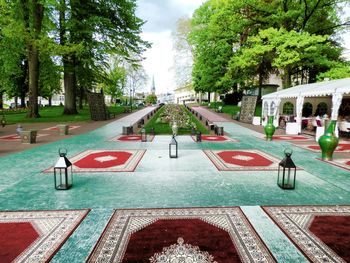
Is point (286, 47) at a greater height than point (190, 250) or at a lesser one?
greater

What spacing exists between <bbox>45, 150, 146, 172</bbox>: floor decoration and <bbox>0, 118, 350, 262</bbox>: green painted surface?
0.44 meters

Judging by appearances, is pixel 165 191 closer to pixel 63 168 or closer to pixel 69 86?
pixel 63 168

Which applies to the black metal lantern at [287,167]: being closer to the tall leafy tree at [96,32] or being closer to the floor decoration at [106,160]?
the floor decoration at [106,160]

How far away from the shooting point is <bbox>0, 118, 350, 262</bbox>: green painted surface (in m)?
4.30

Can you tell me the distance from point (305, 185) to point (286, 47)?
63.2 feet

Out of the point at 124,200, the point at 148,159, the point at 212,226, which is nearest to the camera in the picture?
the point at 212,226

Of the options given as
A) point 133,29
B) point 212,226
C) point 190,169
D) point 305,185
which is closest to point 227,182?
point 190,169

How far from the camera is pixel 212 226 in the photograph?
4.44 metres

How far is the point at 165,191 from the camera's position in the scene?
20.3 ft

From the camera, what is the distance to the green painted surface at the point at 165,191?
4.30 m

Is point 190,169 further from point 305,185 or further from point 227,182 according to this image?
point 305,185

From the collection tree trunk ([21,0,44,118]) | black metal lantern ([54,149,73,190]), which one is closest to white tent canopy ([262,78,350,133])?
black metal lantern ([54,149,73,190])

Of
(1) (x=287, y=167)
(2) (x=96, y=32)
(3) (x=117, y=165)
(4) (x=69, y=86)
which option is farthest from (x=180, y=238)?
(4) (x=69, y=86)

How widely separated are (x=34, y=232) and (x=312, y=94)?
1680 centimetres
